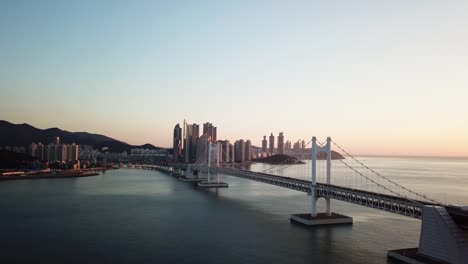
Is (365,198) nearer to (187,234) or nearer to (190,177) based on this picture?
(187,234)

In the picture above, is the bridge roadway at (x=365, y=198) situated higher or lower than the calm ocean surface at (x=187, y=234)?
higher

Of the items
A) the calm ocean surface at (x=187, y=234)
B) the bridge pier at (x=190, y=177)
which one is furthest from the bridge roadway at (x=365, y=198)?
the bridge pier at (x=190, y=177)

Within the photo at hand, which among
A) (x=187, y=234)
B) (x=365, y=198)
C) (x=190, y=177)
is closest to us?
(x=365, y=198)

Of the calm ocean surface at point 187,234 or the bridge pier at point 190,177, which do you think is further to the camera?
the bridge pier at point 190,177

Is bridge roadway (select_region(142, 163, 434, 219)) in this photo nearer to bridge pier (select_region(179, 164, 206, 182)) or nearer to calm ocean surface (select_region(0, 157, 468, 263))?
calm ocean surface (select_region(0, 157, 468, 263))

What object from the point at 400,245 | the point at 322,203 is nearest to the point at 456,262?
the point at 400,245

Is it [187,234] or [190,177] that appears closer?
[187,234]

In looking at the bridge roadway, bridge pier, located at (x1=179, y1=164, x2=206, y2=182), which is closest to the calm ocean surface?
the bridge roadway

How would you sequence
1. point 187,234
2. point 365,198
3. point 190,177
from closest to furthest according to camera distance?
point 365,198
point 187,234
point 190,177

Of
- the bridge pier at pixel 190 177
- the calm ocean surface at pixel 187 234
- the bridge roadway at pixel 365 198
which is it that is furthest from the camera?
the bridge pier at pixel 190 177

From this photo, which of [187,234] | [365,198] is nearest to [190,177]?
[187,234]

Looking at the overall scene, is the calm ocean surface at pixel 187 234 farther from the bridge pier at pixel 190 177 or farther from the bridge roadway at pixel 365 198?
the bridge pier at pixel 190 177
